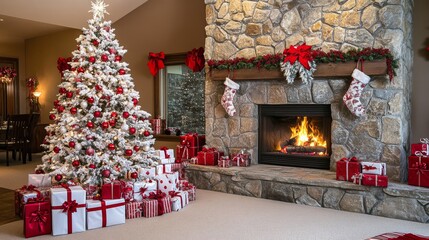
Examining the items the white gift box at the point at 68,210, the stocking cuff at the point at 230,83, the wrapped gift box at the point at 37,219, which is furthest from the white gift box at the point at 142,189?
the stocking cuff at the point at 230,83

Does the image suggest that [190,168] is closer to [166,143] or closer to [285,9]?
[166,143]

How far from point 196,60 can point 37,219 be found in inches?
145

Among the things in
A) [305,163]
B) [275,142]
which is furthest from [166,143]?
[305,163]

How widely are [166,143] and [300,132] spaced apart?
2622 mm

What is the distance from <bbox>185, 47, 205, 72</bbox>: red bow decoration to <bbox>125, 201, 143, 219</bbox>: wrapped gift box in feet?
9.67

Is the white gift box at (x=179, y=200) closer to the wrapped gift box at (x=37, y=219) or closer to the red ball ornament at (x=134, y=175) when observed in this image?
the red ball ornament at (x=134, y=175)

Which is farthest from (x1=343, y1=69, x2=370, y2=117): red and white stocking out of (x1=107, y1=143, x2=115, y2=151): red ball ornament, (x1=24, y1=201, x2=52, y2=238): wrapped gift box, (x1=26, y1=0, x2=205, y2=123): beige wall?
(x1=24, y1=201, x2=52, y2=238): wrapped gift box

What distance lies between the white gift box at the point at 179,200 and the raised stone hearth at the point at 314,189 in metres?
0.78

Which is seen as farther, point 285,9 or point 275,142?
point 275,142

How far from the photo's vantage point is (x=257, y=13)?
5.42m

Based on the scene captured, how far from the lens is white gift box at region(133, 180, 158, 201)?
4.37m

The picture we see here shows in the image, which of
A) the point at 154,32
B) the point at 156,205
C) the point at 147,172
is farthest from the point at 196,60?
the point at 156,205

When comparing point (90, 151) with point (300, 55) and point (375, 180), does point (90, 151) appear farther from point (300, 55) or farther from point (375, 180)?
point (375, 180)

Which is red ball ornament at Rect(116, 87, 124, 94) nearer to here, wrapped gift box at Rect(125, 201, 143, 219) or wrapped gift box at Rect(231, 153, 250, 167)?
wrapped gift box at Rect(125, 201, 143, 219)
